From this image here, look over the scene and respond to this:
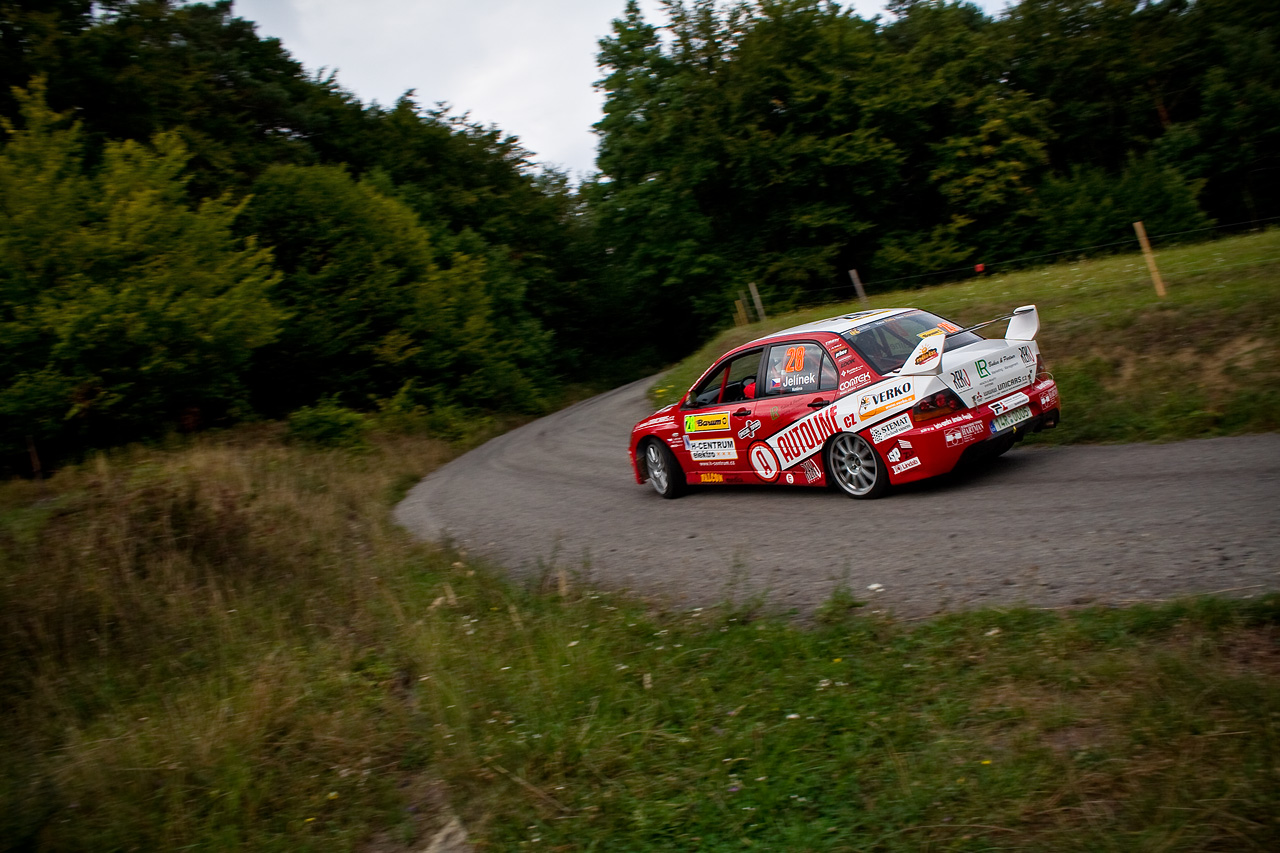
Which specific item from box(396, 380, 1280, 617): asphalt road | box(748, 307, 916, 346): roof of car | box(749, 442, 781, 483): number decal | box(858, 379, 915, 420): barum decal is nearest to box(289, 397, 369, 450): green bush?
box(396, 380, 1280, 617): asphalt road

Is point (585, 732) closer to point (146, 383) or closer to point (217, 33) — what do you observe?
point (146, 383)

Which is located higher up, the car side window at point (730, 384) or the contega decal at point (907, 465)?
the car side window at point (730, 384)

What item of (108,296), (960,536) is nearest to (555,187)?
(108,296)

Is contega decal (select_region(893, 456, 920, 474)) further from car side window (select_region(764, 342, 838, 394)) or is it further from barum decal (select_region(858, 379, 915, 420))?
car side window (select_region(764, 342, 838, 394))

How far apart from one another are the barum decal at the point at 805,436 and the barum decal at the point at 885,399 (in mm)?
312

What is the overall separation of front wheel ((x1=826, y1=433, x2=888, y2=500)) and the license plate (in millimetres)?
961

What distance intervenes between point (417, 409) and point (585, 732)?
24025 millimetres

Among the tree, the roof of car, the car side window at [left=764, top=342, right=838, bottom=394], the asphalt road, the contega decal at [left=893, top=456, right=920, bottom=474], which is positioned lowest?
the asphalt road

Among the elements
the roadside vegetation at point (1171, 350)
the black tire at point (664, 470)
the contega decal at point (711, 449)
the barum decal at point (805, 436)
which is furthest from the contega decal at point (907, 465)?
the black tire at point (664, 470)

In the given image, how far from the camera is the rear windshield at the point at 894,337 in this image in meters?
8.34

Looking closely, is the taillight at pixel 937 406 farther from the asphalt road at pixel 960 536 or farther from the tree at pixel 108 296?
the tree at pixel 108 296

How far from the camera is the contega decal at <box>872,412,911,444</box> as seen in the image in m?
7.91

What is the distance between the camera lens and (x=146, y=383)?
18.7 m

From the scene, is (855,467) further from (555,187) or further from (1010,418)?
(555,187)
